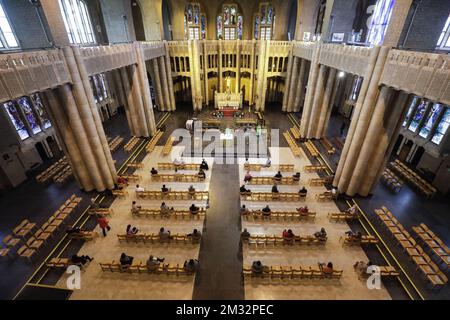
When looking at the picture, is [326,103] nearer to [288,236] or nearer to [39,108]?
[288,236]

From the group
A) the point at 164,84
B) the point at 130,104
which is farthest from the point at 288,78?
the point at 130,104

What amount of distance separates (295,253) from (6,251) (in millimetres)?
13407

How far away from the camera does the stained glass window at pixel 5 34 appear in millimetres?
13188

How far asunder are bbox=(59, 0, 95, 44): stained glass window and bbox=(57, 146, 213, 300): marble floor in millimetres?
16471

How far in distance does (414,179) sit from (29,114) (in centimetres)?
2819

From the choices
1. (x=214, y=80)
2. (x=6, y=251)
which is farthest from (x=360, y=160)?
(x=214, y=80)

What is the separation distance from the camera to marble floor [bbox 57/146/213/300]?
8.88m

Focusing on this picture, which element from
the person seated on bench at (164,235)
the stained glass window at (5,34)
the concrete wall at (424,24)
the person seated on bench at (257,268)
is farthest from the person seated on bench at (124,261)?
the concrete wall at (424,24)

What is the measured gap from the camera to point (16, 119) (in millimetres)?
15703

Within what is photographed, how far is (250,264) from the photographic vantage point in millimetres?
10031

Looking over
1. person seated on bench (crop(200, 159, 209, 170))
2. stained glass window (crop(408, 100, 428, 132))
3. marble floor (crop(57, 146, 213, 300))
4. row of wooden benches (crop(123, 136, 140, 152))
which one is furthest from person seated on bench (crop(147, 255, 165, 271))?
stained glass window (crop(408, 100, 428, 132))

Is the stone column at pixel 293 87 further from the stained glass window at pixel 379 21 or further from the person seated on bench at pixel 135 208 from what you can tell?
the person seated on bench at pixel 135 208

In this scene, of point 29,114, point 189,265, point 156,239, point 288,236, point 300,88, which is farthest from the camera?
point 300,88
